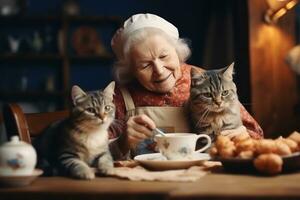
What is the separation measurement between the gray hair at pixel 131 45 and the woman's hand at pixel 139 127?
0.52 metres

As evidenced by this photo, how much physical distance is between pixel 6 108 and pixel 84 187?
→ 0.54m

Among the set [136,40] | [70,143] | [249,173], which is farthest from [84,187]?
[136,40]

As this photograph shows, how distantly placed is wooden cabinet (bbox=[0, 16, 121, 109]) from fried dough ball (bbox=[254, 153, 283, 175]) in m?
4.00

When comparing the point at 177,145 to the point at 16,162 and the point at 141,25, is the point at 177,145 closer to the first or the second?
the point at 16,162

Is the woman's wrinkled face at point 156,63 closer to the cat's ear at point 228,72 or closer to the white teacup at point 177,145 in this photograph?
the cat's ear at point 228,72

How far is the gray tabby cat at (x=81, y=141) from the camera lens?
123 centimetres

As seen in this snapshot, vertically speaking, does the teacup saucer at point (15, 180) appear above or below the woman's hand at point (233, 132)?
below

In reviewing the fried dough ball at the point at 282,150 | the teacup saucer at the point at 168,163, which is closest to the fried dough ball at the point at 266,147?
the fried dough ball at the point at 282,150

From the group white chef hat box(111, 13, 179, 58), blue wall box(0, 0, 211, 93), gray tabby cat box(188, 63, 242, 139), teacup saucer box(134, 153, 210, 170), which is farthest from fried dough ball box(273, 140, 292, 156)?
blue wall box(0, 0, 211, 93)

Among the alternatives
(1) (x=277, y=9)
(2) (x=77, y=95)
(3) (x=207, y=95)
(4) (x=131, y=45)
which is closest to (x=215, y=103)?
(3) (x=207, y=95)

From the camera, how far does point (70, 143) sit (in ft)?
4.05

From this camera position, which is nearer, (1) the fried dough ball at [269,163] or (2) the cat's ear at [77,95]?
(1) the fried dough ball at [269,163]

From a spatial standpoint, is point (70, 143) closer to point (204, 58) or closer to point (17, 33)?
point (204, 58)

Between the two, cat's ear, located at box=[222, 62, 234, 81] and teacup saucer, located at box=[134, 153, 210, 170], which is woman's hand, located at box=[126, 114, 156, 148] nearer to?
teacup saucer, located at box=[134, 153, 210, 170]
